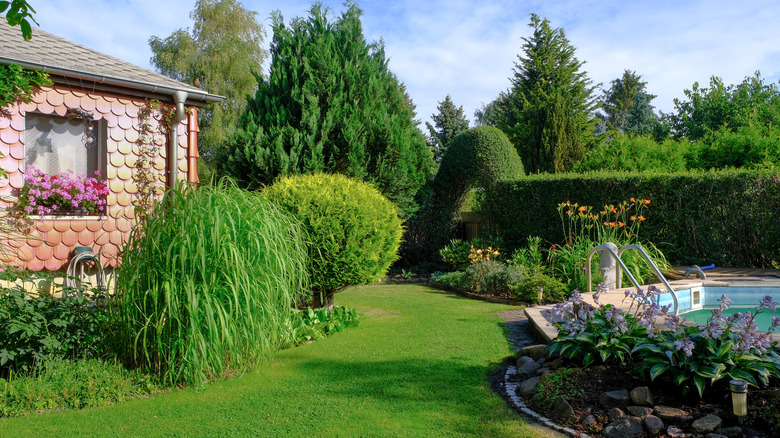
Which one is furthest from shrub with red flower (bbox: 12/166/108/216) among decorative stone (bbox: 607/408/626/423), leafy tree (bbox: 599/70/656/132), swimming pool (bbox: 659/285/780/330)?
leafy tree (bbox: 599/70/656/132)

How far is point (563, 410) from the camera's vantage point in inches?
133

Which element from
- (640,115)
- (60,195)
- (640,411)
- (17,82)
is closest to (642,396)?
(640,411)

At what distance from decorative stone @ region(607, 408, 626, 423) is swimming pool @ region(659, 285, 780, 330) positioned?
478 centimetres

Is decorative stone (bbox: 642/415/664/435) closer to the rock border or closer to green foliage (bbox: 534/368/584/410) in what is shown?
the rock border

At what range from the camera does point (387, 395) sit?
391 centimetres

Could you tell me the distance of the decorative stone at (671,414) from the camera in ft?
10.2

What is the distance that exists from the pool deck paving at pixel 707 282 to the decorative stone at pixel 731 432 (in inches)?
97.9

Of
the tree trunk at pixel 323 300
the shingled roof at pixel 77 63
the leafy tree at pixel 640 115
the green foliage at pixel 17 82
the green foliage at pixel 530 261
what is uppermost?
the leafy tree at pixel 640 115

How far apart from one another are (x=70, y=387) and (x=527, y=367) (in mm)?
3430

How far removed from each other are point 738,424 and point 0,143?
24.5 feet

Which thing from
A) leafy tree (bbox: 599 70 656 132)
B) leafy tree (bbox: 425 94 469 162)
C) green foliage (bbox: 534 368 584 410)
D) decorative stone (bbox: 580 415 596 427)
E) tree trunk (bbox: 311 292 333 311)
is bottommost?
decorative stone (bbox: 580 415 596 427)

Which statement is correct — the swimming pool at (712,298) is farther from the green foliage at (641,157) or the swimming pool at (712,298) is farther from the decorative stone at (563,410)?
the green foliage at (641,157)

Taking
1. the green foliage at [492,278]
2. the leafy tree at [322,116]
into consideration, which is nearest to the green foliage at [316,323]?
the green foliage at [492,278]

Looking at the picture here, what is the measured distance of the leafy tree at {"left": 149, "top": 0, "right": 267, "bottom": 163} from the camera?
68.3 feet
